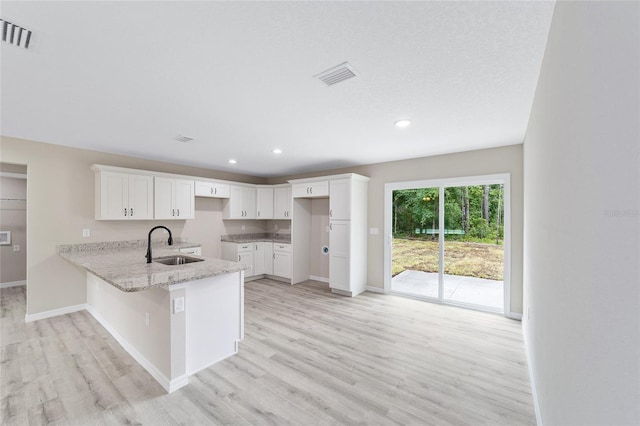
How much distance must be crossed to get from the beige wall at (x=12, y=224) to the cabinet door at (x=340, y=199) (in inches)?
236

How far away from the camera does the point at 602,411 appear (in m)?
0.74

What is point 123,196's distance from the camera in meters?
4.25

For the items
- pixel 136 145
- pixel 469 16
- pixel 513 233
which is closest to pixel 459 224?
pixel 513 233

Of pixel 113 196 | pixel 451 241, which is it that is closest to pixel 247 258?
pixel 113 196

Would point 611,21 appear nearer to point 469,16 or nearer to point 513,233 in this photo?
point 469,16

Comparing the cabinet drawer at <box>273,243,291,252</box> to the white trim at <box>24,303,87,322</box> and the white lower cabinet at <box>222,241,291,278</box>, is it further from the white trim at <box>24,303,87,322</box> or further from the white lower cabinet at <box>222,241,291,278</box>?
the white trim at <box>24,303,87,322</box>

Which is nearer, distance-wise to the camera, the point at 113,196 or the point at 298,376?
the point at 298,376

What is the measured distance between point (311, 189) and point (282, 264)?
1824mm

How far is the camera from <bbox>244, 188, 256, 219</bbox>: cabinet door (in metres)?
6.13

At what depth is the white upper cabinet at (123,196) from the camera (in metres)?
4.07

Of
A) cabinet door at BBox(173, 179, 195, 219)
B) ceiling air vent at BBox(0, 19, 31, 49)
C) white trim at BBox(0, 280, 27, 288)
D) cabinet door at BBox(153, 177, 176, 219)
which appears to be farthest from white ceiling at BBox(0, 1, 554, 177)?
white trim at BBox(0, 280, 27, 288)

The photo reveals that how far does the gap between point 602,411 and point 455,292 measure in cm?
405

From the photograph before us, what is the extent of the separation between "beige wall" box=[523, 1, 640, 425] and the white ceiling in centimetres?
52

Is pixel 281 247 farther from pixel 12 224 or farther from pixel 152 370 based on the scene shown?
pixel 12 224
